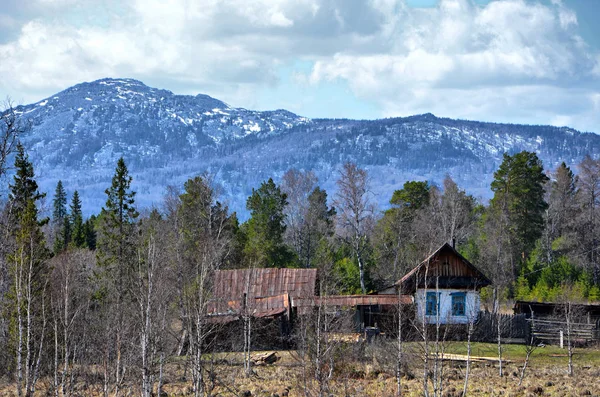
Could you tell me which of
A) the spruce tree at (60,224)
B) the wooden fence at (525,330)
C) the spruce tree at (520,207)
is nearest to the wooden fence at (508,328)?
the wooden fence at (525,330)

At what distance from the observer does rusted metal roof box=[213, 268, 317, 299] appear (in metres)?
54.9

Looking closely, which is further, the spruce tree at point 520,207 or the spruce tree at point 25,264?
the spruce tree at point 520,207

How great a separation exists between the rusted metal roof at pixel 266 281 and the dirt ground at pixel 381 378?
758cm

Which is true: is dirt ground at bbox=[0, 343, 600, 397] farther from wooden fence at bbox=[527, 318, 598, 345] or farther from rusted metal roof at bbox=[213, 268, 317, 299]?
rusted metal roof at bbox=[213, 268, 317, 299]

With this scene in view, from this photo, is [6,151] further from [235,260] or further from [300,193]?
[300,193]

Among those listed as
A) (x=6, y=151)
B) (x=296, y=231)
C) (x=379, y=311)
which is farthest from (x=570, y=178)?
(x=6, y=151)

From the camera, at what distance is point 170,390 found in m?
37.2

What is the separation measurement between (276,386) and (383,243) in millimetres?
38922

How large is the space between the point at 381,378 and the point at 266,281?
742 inches

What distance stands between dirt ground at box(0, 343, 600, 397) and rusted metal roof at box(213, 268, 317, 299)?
7.58 meters

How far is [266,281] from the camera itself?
2207 inches

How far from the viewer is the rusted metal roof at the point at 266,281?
180 ft

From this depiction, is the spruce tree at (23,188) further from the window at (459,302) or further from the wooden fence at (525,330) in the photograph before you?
the wooden fence at (525,330)

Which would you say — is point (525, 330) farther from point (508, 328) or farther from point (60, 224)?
point (60, 224)
